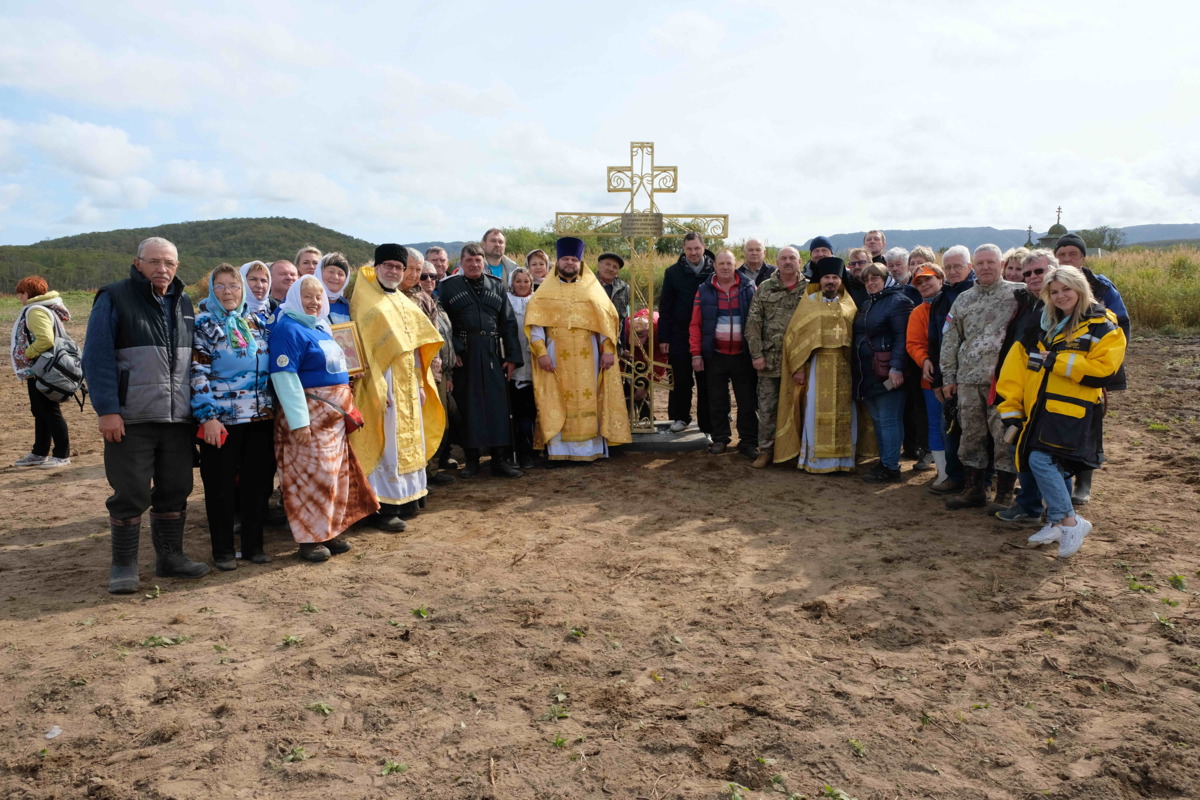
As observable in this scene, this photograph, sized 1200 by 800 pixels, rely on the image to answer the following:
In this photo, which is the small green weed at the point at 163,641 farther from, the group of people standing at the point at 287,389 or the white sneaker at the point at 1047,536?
the white sneaker at the point at 1047,536

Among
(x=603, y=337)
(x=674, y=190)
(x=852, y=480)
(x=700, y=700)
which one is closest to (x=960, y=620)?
(x=700, y=700)

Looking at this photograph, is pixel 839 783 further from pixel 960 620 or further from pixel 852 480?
pixel 852 480

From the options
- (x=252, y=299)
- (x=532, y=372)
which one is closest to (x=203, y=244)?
(x=532, y=372)

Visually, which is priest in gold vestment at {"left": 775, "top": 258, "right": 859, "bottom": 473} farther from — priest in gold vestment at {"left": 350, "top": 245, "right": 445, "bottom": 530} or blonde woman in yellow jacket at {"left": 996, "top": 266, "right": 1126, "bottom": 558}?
priest in gold vestment at {"left": 350, "top": 245, "right": 445, "bottom": 530}

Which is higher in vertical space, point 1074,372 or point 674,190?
point 674,190

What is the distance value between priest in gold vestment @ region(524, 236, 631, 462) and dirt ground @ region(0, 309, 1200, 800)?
1.45 m

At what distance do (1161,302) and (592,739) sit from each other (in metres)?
17.0

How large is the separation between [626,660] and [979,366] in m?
3.40

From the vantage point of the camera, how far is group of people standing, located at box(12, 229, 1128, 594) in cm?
462

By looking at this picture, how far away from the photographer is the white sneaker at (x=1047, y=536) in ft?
16.6

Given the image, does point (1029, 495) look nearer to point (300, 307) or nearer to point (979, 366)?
point (979, 366)

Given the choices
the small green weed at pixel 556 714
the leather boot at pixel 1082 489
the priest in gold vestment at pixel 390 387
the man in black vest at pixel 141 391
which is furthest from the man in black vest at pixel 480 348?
the leather boot at pixel 1082 489

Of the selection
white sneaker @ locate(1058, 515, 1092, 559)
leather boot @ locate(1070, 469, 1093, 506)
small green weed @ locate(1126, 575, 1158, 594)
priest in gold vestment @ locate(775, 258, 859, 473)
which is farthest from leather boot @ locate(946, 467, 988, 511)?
small green weed @ locate(1126, 575, 1158, 594)

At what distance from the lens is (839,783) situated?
2922 millimetres
